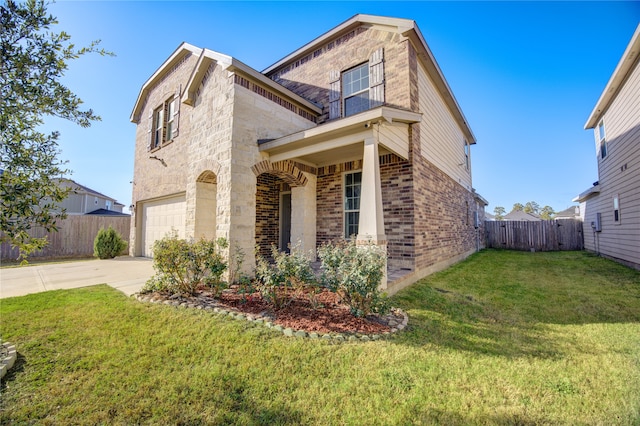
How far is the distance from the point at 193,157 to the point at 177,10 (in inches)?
139

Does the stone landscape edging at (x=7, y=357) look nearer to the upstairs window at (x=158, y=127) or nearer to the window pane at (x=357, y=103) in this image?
the window pane at (x=357, y=103)

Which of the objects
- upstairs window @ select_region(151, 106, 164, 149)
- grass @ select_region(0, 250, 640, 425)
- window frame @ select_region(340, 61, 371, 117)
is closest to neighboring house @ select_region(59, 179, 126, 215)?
upstairs window @ select_region(151, 106, 164, 149)

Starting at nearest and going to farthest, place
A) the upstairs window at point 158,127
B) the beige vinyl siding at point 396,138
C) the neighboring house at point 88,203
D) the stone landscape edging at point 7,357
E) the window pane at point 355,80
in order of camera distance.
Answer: the stone landscape edging at point 7,357 → the beige vinyl siding at point 396,138 → the window pane at point 355,80 → the upstairs window at point 158,127 → the neighboring house at point 88,203

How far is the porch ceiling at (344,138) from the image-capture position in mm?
4973

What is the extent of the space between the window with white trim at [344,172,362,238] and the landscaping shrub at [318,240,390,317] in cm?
324

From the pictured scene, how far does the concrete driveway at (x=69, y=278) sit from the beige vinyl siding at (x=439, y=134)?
823 cm

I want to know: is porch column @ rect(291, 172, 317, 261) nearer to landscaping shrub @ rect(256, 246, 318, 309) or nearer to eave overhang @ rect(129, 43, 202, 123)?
landscaping shrub @ rect(256, 246, 318, 309)

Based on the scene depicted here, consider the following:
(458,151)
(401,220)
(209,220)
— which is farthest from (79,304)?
(458,151)

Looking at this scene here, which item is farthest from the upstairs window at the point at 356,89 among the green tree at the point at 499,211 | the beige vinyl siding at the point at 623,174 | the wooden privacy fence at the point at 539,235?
the green tree at the point at 499,211

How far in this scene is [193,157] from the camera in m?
6.72

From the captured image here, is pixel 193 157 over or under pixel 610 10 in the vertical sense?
under

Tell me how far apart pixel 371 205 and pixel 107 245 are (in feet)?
37.8

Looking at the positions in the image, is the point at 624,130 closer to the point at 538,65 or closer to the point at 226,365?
the point at 538,65

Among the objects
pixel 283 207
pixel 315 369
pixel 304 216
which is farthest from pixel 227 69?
pixel 315 369
